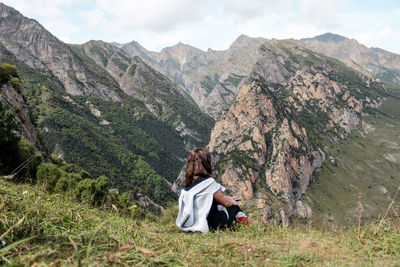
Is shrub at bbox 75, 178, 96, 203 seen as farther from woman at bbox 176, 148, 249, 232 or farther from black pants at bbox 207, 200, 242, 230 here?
black pants at bbox 207, 200, 242, 230

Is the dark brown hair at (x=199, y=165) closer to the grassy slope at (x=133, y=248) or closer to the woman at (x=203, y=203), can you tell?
the woman at (x=203, y=203)

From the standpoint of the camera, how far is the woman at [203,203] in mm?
5574

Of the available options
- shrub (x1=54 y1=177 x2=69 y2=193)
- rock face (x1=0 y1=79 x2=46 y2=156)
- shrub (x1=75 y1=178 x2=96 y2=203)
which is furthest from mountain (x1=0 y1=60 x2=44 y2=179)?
shrub (x1=75 y1=178 x2=96 y2=203)

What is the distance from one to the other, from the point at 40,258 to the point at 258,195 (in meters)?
174

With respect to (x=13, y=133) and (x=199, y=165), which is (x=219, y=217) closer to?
(x=199, y=165)

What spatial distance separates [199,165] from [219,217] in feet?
4.34

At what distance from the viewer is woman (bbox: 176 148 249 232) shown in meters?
5.57

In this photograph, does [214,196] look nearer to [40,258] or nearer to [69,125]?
[40,258]

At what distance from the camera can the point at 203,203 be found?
5.67 metres

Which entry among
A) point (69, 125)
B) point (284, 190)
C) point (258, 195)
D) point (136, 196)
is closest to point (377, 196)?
point (284, 190)

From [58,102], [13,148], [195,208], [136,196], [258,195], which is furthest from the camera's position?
[58,102]

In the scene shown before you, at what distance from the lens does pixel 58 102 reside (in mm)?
190625

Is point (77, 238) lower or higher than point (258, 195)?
higher

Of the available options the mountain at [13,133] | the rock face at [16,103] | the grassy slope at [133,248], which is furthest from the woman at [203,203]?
the rock face at [16,103]
